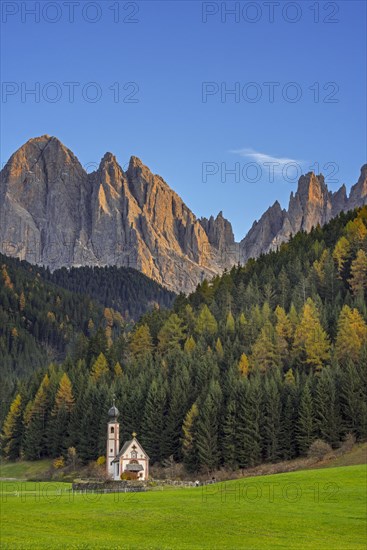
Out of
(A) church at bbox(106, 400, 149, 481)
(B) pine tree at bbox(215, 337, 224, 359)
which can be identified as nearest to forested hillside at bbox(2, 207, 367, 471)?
(B) pine tree at bbox(215, 337, 224, 359)

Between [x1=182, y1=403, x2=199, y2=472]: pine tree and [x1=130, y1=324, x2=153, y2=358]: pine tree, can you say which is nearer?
[x1=182, y1=403, x2=199, y2=472]: pine tree

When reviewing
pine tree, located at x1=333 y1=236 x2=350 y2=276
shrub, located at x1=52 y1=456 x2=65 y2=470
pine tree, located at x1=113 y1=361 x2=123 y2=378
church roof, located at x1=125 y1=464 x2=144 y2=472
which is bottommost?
church roof, located at x1=125 y1=464 x2=144 y2=472

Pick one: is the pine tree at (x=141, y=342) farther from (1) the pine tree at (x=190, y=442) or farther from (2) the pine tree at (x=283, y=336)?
(1) the pine tree at (x=190, y=442)

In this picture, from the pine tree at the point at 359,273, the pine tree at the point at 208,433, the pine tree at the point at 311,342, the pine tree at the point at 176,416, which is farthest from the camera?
the pine tree at the point at 359,273

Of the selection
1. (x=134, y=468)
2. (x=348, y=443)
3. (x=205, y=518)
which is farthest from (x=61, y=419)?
(x=205, y=518)

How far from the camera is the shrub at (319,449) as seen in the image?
91.0 m

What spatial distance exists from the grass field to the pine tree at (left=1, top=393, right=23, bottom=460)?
6103 centimetres

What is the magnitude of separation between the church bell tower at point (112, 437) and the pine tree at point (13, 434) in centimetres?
2846

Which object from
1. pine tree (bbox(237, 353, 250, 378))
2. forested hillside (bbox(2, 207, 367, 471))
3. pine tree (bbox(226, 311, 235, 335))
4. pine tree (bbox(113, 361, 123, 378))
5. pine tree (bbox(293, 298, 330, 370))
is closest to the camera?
forested hillside (bbox(2, 207, 367, 471))

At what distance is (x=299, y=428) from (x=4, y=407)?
6909 cm

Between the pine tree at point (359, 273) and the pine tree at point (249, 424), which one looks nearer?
the pine tree at point (249, 424)

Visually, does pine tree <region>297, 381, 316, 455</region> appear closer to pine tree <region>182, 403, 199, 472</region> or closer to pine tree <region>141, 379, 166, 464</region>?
pine tree <region>182, 403, 199, 472</region>

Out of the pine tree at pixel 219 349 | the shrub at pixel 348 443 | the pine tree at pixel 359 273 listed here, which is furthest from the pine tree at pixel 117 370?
the shrub at pixel 348 443

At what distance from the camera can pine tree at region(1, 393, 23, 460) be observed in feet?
423
